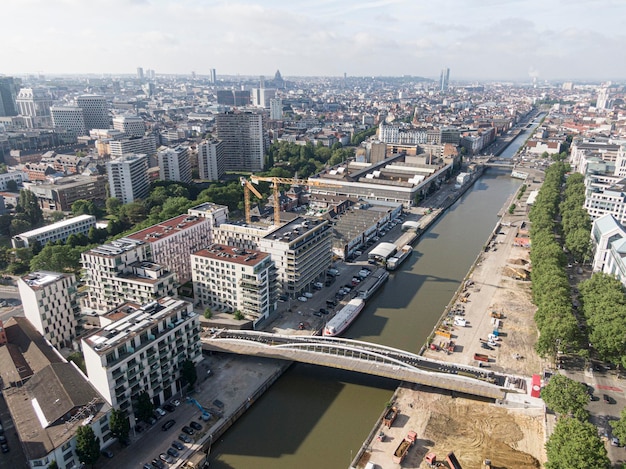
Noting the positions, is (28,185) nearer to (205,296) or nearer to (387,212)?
(205,296)

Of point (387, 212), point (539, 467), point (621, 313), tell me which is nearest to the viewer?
point (539, 467)

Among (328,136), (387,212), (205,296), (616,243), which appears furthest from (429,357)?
(328,136)

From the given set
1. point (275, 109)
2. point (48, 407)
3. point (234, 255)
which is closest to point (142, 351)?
point (48, 407)

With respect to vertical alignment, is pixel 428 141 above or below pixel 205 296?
above

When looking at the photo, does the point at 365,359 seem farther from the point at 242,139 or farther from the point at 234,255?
the point at 242,139

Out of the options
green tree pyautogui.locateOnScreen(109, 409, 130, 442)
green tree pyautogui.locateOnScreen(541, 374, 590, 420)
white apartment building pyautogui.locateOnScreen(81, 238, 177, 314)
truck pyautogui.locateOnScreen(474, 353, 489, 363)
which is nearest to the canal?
truck pyautogui.locateOnScreen(474, 353, 489, 363)

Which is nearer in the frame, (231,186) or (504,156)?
(231,186)

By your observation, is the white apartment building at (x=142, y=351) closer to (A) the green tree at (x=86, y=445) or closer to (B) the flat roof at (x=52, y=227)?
(A) the green tree at (x=86, y=445)
